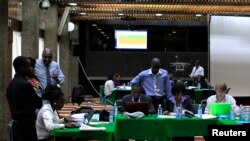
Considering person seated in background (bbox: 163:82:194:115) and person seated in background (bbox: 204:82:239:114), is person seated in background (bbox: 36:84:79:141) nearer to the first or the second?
person seated in background (bbox: 163:82:194:115)

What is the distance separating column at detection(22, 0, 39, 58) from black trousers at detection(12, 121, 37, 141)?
6561 millimetres

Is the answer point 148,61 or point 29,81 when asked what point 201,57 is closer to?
point 148,61

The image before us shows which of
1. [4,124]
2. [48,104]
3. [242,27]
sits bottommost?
[4,124]

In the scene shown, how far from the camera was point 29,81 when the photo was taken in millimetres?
5637

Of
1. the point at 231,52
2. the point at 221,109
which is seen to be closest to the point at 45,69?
the point at 221,109

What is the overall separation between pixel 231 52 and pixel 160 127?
8.59 m

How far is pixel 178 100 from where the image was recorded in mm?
6992

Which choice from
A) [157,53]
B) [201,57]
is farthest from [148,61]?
[201,57]

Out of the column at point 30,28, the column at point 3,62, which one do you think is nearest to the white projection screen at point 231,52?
the column at point 30,28

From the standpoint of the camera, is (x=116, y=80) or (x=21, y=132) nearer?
(x=21, y=132)

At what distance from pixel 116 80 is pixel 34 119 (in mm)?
11136

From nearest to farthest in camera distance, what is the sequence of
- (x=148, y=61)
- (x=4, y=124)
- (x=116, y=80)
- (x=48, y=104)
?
(x=48, y=104), (x=4, y=124), (x=116, y=80), (x=148, y=61)

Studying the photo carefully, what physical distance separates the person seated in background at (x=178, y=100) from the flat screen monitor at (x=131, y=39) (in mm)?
14726

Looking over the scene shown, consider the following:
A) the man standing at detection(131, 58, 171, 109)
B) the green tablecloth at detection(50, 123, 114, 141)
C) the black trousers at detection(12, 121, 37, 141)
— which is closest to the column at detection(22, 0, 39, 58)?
the man standing at detection(131, 58, 171, 109)
